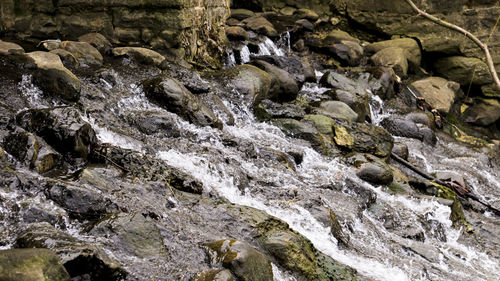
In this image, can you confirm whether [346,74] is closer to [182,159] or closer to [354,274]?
[182,159]

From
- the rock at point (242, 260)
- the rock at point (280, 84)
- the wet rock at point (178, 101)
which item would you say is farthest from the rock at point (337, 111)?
the rock at point (242, 260)

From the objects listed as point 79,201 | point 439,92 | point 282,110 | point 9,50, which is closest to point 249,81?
point 282,110

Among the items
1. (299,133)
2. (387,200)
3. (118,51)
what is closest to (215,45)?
(118,51)

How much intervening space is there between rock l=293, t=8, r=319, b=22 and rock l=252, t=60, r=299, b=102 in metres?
5.10

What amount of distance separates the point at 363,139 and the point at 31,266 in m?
5.38

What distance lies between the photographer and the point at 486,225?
5.99 meters

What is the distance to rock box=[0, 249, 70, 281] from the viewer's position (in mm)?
2102

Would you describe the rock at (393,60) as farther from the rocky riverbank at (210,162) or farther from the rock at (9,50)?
the rock at (9,50)

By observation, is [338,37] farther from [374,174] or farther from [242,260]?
[242,260]

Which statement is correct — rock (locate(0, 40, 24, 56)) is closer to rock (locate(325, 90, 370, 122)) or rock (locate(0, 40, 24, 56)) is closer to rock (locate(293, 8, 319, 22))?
rock (locate(325, 90, 370, 122))

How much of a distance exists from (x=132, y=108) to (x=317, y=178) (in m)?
2.35

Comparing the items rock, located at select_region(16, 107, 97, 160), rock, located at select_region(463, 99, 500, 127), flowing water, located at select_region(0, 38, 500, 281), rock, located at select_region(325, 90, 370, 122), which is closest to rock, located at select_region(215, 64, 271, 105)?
flowing water, located at select_region(0, 38, 500, 281)

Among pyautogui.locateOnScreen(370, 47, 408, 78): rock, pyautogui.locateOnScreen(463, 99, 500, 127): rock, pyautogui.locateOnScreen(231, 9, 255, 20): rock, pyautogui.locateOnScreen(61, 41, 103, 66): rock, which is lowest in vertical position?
pyautogui.locateOnScreen(463, 99, 500, 127): rock

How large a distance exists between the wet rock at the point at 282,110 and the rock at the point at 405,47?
5418 millimetres
